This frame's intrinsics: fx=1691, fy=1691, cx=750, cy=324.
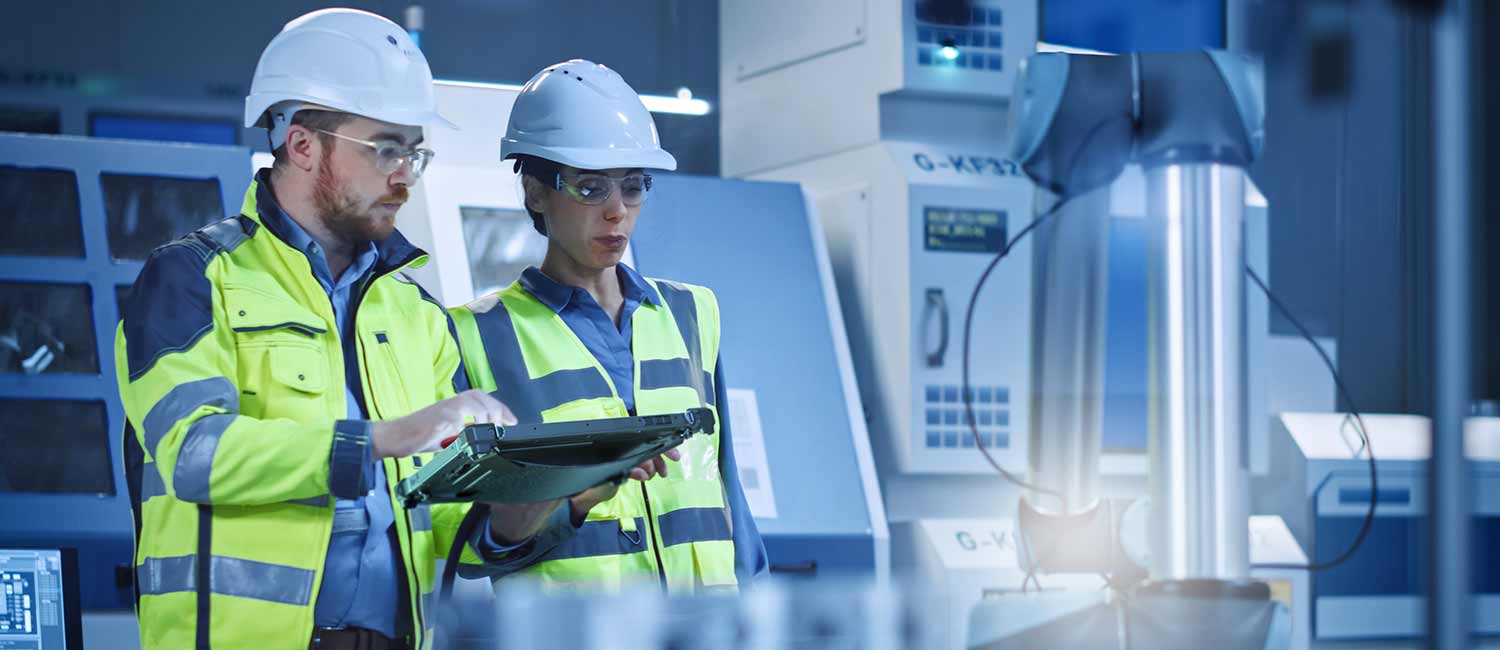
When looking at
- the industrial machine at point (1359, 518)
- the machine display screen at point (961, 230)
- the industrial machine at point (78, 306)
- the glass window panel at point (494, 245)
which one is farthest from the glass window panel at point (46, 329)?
the industrial machine at point (1359, 518)

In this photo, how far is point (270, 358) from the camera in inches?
74.4

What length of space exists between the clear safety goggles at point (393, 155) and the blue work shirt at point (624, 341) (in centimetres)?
29

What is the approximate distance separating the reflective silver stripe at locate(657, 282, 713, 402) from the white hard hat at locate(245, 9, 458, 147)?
0.45 meters

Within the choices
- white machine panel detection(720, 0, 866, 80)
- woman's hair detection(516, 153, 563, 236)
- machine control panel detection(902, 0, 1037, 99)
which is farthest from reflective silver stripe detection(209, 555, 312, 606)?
white machine panel detection(720, 0, 866, 80)

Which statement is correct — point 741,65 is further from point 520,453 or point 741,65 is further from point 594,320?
point 520,453

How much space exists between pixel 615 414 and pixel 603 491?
0.20 m

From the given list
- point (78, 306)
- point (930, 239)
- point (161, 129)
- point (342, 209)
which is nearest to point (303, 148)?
point (342, 209)

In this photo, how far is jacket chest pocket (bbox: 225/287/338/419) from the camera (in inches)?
74.4

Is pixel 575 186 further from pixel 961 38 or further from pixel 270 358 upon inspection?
pixel 961 38

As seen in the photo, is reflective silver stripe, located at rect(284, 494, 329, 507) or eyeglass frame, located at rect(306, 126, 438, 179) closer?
reflective silver stripe, located at rect(284, 494, 329, 507)

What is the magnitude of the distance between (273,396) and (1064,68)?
0.94 metres

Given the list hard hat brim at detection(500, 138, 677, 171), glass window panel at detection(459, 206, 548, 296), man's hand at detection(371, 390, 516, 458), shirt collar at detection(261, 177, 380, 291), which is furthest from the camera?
glass window panel at detection(459, 206, 548, 296)

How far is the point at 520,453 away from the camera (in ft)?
5.63

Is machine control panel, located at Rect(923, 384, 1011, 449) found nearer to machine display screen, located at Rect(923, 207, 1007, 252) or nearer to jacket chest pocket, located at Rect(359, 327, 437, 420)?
machine display screen, located at Rect(923, 207, 1007, 252)
